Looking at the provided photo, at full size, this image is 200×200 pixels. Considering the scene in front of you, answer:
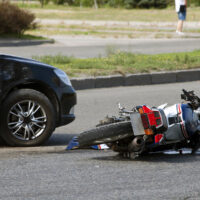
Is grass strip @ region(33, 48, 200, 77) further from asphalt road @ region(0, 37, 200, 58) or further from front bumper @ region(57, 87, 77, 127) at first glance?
front bumper @ region(57, 87, 77, 127)

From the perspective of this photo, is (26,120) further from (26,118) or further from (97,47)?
(97,47)

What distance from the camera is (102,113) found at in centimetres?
925

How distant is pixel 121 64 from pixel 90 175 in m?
8.30

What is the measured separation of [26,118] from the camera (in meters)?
6.81

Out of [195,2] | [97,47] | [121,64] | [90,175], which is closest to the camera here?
[90,175]

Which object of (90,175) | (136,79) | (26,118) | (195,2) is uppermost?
(26,118)

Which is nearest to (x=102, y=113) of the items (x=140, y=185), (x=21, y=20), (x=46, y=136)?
(x=46, y=136)

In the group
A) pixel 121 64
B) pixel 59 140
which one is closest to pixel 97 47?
pixel 121 64

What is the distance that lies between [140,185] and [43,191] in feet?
2.71

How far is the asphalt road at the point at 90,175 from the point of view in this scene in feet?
16.4

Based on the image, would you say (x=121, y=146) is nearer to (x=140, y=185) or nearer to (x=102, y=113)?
(x=140, y=185)

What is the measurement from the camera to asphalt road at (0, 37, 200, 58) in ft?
59.1

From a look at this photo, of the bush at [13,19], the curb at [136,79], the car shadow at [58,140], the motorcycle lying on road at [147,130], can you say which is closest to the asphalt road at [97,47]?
the bush at [13,19]

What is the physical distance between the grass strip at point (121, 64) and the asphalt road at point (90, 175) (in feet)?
17.1
